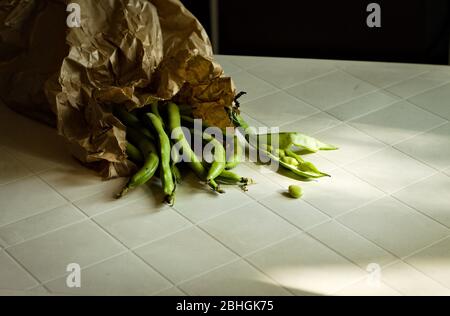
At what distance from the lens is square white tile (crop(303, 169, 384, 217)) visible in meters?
2.73

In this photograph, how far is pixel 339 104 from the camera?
3.32 meters

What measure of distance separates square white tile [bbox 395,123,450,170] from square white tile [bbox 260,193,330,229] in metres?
0.46

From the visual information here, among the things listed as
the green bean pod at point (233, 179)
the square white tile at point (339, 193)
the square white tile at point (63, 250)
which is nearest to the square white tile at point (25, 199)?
the square white tile at point (63, 250)

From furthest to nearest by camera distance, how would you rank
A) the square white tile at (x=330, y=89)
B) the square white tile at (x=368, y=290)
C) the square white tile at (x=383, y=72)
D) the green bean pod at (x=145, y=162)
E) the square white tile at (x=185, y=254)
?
1. the square white tile at (x=383, y=72)
2. the square white tile at (x=330, y=89)
3. the green bean pod at (x=145, y=162)
4. the square white tile at (x=185, y=254)
5. the square white tile at (x=368, y=290)

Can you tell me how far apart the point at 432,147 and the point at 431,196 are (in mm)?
304

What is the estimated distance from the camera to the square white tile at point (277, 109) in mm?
3217

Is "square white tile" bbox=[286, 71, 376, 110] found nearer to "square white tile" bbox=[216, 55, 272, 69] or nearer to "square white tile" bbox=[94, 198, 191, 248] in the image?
"square white tile" bbox=[216, 55, 272, 69]

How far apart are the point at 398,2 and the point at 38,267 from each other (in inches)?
70.3

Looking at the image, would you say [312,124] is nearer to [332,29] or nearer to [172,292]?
[332,29]

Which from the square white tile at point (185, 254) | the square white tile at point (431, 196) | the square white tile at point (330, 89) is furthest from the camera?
the square white tile at point (330, 89)

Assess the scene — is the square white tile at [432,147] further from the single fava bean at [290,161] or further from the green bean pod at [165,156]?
the green bean pod at [165,156]

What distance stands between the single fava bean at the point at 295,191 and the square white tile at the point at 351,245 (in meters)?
0.16

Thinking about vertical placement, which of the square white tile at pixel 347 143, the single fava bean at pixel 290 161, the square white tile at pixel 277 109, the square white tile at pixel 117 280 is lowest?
the square white tile at pixel 117 280

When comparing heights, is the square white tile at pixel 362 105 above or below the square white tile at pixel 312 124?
above
